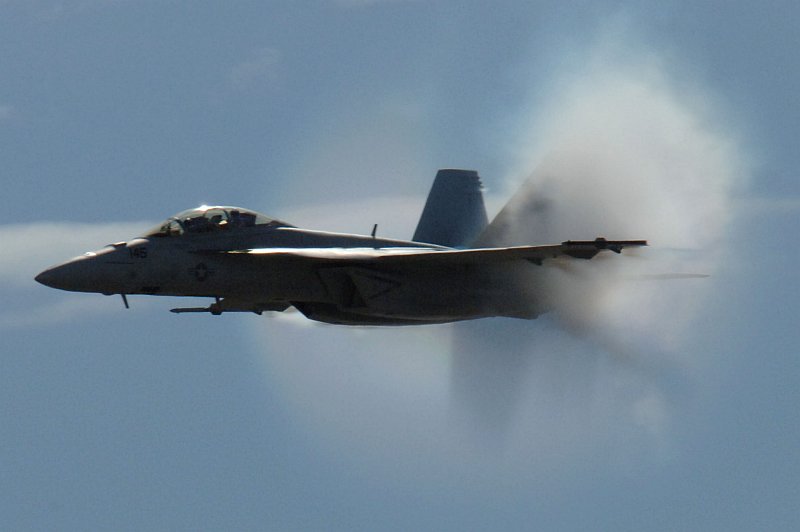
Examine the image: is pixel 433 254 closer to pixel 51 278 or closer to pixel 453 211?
pixel 453 211

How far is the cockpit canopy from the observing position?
30922 millimetres

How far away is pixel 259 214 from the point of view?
31672mm

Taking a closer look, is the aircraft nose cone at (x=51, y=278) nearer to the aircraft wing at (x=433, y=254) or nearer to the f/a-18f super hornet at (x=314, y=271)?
the f/a-18f super hornet at (x=314, y=271)

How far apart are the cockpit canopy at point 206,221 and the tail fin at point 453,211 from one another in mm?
5848

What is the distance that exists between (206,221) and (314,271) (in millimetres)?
2215

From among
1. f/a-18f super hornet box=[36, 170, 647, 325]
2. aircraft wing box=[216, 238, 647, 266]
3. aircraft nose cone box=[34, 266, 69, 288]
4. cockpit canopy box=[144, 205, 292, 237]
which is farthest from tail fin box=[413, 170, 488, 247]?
aircraft nose cone box=[34, 266, 69, 288]

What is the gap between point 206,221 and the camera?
102 feet

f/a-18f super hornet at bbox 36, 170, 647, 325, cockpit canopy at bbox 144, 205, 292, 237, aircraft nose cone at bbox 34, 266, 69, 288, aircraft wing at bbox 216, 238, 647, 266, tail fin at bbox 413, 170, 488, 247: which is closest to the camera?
aircraft nose cone at bbox 34, 266, 69, 288

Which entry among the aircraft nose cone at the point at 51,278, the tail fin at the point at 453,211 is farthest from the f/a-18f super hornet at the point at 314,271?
the tail fin at the point at 453,211

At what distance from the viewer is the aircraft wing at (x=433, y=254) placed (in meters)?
29.9

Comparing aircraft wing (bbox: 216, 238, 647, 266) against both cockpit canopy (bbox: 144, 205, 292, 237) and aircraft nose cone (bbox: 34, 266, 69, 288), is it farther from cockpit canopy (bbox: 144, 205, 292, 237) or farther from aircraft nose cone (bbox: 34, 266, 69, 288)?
aircraft nose cone (bbox: 34, 266, 69, 288)

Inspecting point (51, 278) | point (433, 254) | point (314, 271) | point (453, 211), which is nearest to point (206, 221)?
point (314, 271)

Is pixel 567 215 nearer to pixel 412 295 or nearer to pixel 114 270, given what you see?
pixel 412 295

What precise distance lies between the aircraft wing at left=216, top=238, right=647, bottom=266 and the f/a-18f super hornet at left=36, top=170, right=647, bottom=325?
0.02 m
